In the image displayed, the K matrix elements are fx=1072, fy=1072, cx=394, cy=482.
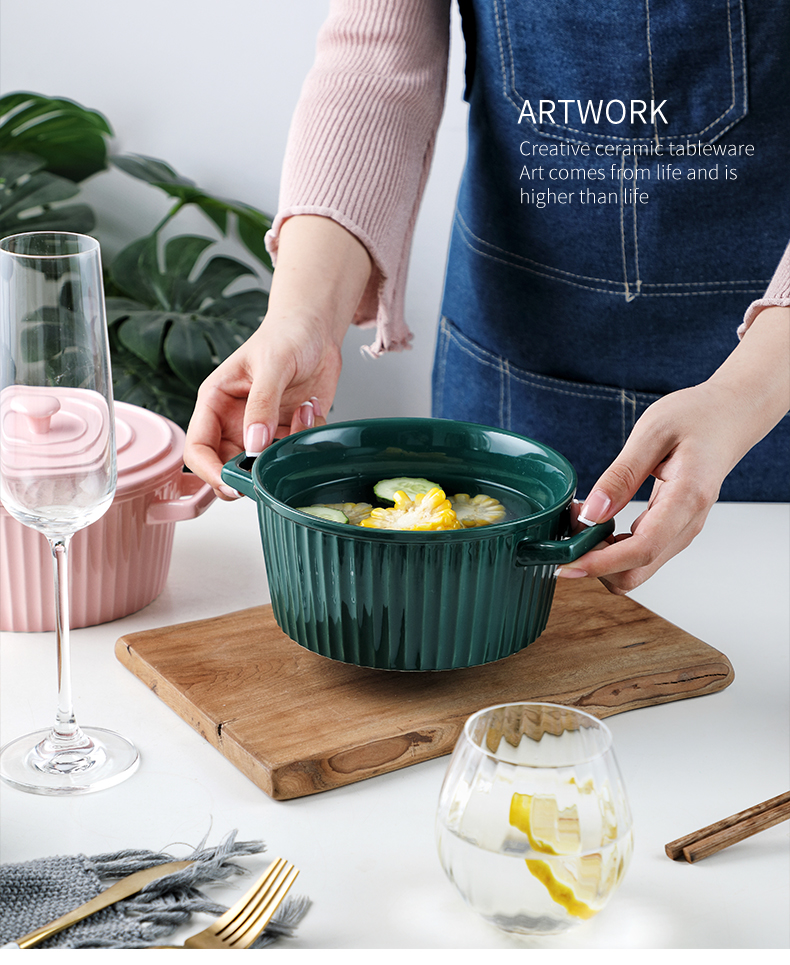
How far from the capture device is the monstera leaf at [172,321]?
2.27 m

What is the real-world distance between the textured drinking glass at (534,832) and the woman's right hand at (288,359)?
45cm

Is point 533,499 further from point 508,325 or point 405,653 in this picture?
point 508,325

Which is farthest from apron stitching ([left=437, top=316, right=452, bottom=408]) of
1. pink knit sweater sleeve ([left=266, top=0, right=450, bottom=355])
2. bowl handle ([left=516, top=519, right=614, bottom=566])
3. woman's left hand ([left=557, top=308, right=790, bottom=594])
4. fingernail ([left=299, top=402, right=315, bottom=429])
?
bowl handle ([left=516, top=519, right=614, bottom=566])

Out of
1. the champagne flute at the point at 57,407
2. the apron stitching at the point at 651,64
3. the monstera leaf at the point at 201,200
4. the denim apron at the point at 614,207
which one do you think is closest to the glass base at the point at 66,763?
the champagne flute at the point at 57,407

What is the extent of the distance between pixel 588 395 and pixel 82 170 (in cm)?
162

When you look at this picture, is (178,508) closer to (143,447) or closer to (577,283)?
(143,447)

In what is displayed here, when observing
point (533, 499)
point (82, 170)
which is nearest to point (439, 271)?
point (82, 170)

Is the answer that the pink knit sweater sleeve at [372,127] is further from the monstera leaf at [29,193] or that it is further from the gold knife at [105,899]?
the monstera leaf at [29,193]

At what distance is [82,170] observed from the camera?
2.56 meters

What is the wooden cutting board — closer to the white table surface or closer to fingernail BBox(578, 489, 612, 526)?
the white table surface

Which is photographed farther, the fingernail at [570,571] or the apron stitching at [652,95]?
the apron stitching at [652,95]

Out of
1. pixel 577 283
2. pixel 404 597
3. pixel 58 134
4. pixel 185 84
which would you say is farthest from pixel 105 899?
pixel 185 84

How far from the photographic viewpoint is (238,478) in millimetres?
887

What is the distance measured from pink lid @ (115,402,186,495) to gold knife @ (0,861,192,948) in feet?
1.22
